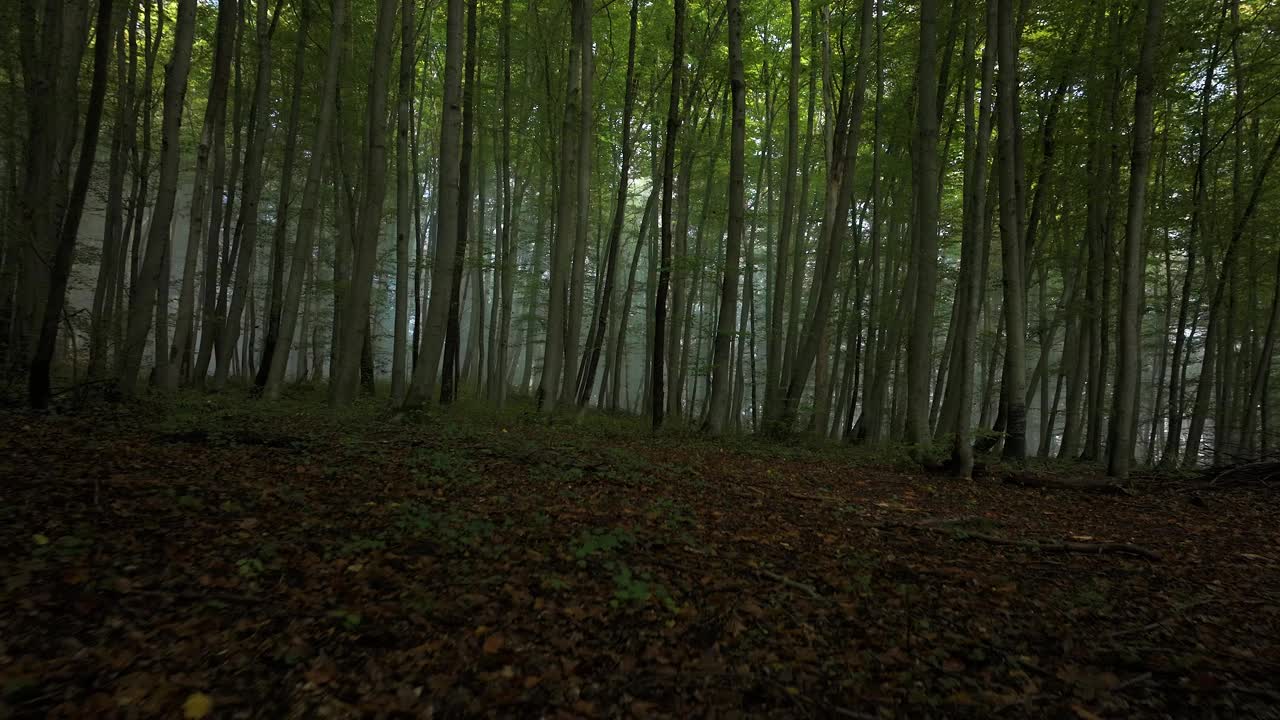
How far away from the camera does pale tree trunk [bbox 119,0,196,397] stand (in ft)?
23.9

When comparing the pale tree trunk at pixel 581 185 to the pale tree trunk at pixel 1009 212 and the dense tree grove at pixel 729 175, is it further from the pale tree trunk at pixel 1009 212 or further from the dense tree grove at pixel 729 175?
the pale tree trunk at pixel 1009 212

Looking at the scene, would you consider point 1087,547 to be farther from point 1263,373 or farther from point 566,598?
point 1263,373

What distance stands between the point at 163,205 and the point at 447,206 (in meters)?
3.63

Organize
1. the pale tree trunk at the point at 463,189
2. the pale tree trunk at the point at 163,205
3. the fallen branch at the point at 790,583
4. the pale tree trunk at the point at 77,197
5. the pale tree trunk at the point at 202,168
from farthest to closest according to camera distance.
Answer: the pale tree trunk at the point at 463,189 → the pale tree trunk at the point at 202,168 → the pale tree trunk at the point at 163,205 → the pale tree trunk at the point at 77,197 → the fallen branch at the point at 790,583

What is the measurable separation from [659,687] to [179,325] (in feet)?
38.8

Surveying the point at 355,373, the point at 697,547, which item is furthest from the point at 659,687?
the point at 355,373

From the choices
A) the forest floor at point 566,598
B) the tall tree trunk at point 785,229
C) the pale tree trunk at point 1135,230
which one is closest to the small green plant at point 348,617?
the forest floor at point 566,598

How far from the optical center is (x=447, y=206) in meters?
8.45

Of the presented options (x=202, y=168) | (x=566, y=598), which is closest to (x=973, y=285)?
(x=566, y=598)

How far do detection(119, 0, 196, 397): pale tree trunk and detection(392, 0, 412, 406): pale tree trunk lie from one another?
2.94 m

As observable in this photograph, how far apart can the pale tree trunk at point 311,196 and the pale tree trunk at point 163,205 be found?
202 centimetres

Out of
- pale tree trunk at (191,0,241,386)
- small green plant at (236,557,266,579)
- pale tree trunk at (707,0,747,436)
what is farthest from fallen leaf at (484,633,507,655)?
pale tree trunk at (191,0,241,386)

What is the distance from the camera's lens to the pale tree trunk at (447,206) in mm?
8180

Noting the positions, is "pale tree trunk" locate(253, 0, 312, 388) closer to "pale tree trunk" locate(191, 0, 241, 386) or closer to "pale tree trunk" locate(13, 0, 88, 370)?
"pale tree trunk" locate(191, 0, 241, 386)
